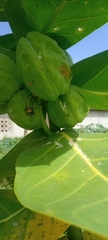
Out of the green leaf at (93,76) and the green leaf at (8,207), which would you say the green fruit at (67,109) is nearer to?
the green leaf at (93,76)

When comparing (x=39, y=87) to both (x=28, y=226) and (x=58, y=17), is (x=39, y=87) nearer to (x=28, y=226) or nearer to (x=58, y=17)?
(x=58, y=17)

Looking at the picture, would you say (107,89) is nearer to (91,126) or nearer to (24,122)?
(24,122)

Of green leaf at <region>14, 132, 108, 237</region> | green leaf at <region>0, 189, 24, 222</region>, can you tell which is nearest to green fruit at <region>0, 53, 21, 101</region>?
green leaf at <region>14, 132, 108, 237</region>

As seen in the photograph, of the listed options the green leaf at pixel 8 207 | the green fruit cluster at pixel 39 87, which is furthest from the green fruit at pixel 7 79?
the green leaf at pixel 8 207

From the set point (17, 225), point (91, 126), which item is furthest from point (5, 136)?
point (17, 225)

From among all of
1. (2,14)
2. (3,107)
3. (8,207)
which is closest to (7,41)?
(2,14)
